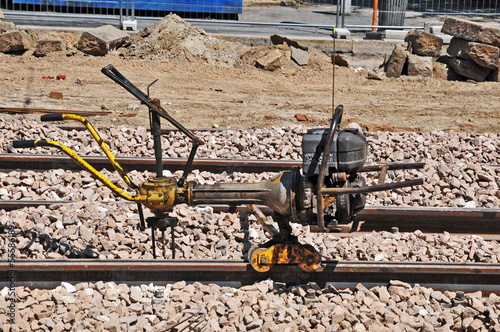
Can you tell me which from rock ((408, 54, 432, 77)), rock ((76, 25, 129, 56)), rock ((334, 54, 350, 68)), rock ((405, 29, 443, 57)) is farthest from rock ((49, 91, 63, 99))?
rock ((405, 29, 443, 57))

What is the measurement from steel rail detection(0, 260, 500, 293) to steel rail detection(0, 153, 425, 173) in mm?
2269

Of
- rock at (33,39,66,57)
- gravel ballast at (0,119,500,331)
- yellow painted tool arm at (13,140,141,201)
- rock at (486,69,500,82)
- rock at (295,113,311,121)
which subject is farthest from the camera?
rock at (33,39,66,57)

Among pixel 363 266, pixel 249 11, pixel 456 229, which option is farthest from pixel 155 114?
pixel 249 11

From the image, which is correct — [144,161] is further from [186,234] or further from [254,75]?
[254,75]

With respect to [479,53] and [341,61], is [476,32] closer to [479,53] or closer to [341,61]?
[479,53]

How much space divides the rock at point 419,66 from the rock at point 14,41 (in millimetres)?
8364

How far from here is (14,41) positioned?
12.9m

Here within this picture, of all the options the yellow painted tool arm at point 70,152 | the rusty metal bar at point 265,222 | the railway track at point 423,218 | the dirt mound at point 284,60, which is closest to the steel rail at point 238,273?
the rusty metal bar at point 265,222

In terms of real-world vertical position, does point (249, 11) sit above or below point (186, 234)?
above

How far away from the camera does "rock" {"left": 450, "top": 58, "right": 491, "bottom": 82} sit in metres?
12.9

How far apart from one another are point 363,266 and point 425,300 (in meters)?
0.49

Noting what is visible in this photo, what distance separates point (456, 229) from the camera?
579cm

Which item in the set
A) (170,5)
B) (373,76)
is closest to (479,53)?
(373,76)

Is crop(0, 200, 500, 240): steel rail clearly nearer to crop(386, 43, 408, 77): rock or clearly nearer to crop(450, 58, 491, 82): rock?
crop(386, 43, 408, 77): rock
